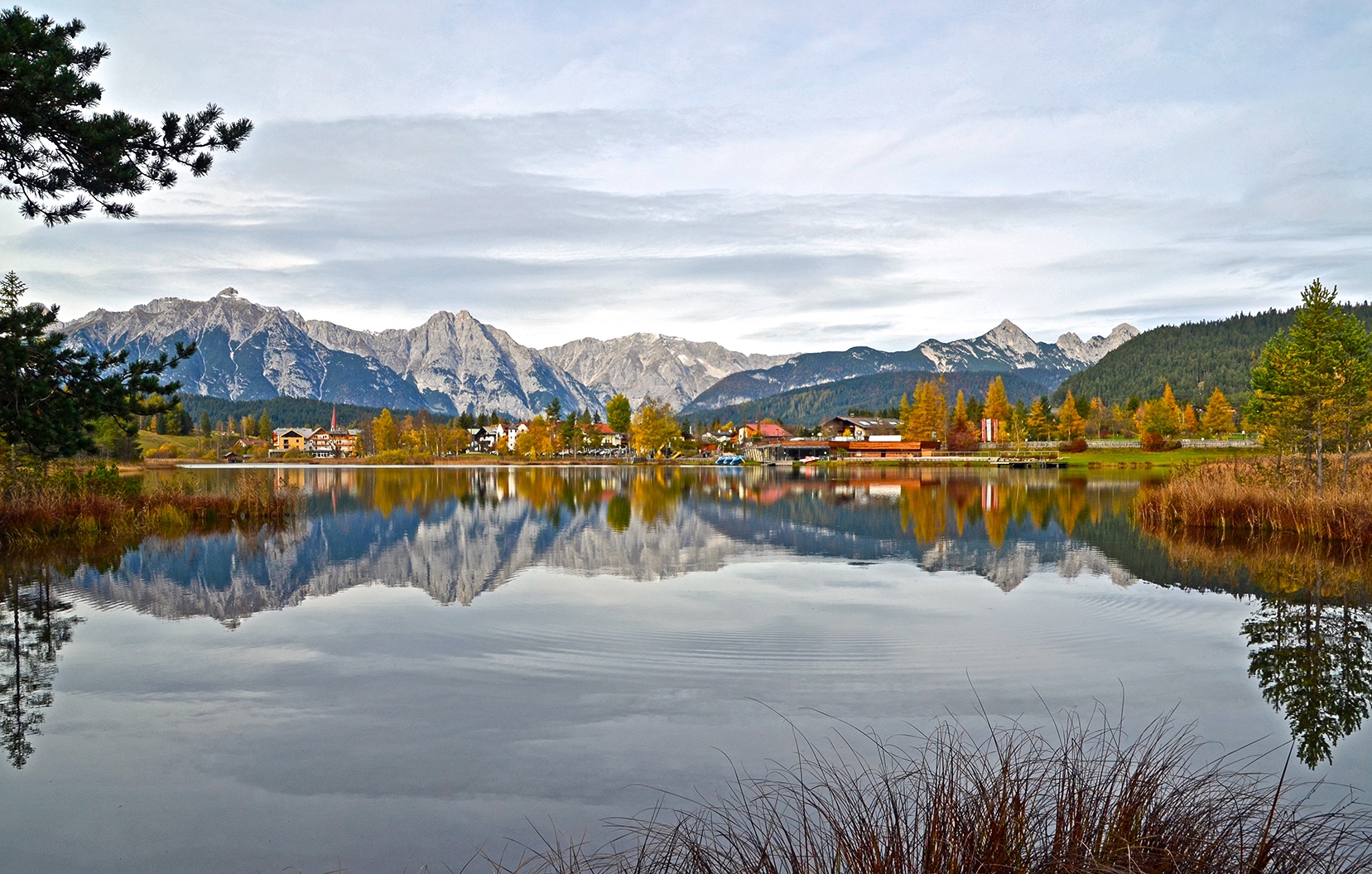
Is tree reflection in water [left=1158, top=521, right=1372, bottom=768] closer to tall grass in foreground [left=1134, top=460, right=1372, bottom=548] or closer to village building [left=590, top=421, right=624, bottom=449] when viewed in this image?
tall grass in foreground [left=1134, top=460, right=1372, bottom=548]

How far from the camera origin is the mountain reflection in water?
10.1m

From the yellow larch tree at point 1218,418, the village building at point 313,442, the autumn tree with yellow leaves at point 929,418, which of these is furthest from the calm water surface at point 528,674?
the village building at point 313,442

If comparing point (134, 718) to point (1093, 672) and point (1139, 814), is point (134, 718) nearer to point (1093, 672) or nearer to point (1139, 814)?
point (1139, 814)

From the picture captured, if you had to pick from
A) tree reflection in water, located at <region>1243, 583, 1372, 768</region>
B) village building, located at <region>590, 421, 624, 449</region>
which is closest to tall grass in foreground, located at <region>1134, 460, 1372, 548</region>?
tree reflection in water, located at <region>1243, 583, 1372, 768</region>

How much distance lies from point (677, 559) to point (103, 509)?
53.8 feet

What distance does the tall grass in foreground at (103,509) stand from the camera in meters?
21.3

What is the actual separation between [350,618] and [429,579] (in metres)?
3.66

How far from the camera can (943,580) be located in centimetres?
1645

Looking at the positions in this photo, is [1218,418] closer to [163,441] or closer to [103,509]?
[103,509]

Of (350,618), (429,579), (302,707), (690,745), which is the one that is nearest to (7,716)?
(302,707)

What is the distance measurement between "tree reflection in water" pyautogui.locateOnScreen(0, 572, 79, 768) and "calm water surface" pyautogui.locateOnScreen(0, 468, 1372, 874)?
54 mm

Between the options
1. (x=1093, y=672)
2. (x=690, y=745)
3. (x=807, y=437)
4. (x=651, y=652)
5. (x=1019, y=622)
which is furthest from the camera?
(x=807, y=437)

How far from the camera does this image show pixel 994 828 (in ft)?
14.1

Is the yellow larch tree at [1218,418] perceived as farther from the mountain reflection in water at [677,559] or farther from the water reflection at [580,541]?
the mountain reflection in water at [677,559]
